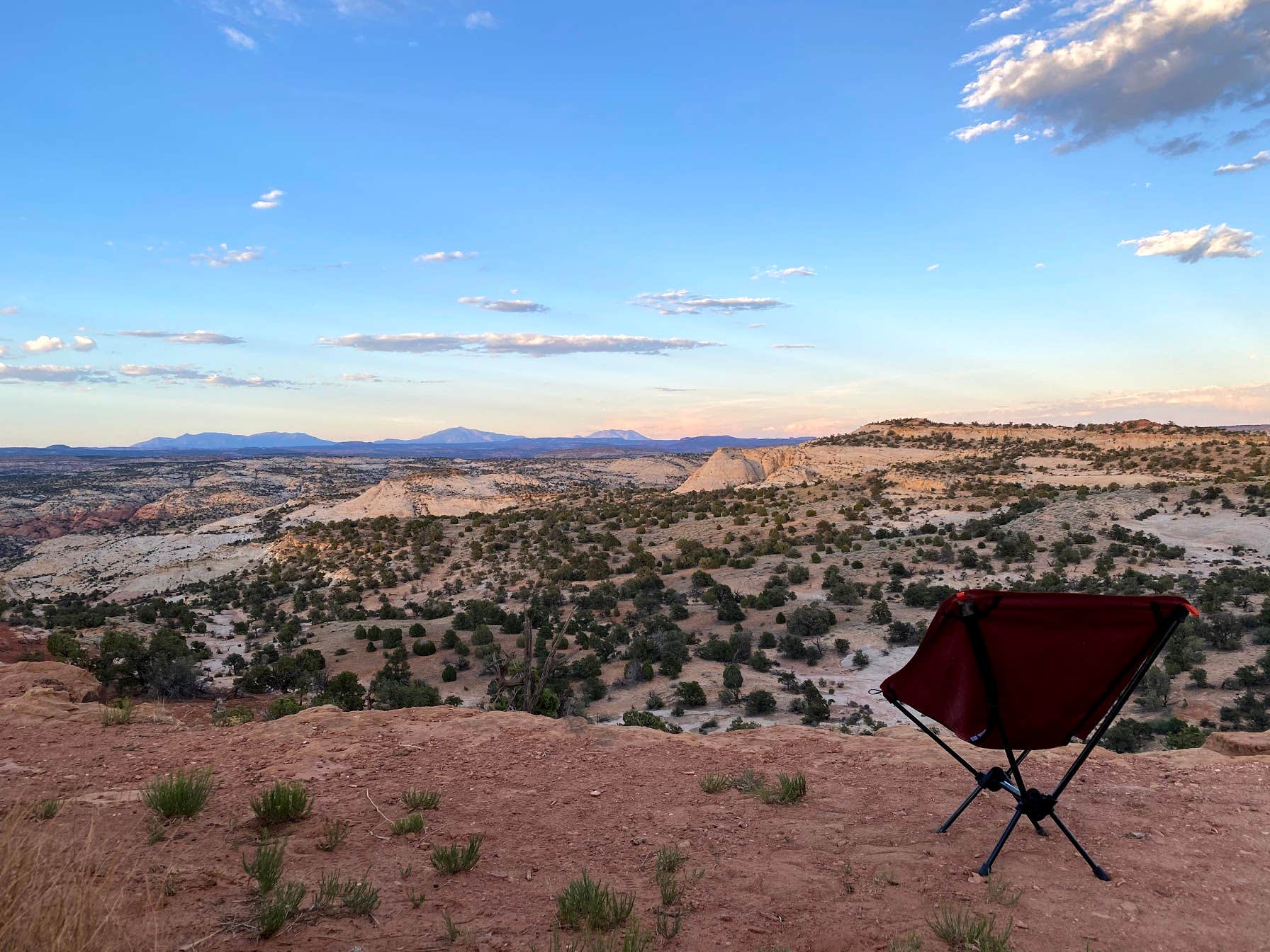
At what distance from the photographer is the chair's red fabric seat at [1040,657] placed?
13.3 ft

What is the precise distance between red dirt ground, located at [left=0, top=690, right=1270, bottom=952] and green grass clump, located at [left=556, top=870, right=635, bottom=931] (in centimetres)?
16

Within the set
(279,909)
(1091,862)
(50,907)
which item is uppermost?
(50,907)

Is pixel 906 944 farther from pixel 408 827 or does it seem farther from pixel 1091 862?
pixel 408 827

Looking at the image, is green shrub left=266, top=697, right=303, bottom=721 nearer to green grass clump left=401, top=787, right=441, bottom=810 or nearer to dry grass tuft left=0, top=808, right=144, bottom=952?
green grass clump left=401, top=787, right=441, bottom=810

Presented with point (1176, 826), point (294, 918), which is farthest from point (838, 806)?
point (294, 918)

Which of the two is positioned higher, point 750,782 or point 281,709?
point 750,782

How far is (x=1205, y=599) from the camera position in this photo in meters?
19.8

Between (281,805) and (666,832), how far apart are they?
120 inches

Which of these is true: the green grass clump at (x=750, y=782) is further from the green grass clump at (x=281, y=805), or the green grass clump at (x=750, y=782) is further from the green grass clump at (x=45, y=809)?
the green grass clump at (x=45, y=809)

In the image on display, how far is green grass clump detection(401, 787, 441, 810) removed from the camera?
19.6 ft

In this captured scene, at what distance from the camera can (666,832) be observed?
5.61m

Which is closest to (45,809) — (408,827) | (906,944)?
(408,827)

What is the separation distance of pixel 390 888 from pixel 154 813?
92.6 inches

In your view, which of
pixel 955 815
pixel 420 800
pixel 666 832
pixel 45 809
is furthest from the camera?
pixel 420 800
